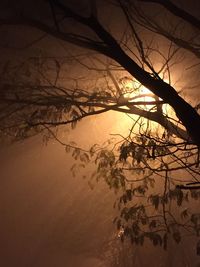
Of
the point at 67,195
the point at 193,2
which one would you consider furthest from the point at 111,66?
the point at 67,195

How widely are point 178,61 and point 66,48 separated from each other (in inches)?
62.6

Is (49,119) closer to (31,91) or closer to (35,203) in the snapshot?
(31,91)

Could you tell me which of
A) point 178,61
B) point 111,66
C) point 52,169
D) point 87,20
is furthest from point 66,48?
point 87,20

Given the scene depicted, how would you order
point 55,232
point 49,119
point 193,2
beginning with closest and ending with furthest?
point 49,119 → point 193,2 → point 55,232

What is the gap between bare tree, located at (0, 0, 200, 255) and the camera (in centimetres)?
412

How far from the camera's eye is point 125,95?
6.24 metres

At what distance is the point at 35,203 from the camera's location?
7.74 metres

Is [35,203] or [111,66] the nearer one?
[111,66]

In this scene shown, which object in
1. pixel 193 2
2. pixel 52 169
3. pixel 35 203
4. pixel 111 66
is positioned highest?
pixel 193 2

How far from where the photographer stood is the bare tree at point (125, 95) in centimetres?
412

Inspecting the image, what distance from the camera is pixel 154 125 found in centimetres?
653

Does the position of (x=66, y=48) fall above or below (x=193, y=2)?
below

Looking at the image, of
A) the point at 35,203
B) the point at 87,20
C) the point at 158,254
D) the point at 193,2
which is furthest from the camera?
the point at 35,203

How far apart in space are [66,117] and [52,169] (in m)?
1.98
